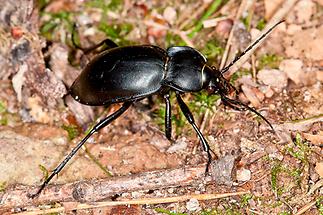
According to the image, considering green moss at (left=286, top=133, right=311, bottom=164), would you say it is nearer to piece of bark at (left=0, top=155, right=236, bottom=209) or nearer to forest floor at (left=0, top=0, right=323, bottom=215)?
forest floor at (left=0, top=0, right=323, bottom=215)

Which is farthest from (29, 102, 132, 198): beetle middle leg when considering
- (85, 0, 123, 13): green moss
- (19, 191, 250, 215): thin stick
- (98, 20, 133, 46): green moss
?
(85, 0, 123, 13): green moss

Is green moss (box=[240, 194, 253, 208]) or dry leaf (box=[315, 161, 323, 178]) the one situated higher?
dry leaf (box=[315, 161, 323, 178])

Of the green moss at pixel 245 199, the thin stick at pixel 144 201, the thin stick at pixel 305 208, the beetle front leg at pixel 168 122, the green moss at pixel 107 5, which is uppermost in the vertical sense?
the green moss at pixel 107 5

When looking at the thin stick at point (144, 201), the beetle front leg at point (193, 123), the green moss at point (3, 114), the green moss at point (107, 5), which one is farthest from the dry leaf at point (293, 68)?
the green moss at point (3, 114)

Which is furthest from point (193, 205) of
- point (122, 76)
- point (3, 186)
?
point (3, 186)

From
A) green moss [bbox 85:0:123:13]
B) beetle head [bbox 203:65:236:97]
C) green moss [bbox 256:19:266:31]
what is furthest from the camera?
green moss [bbox 85:0:123:13]

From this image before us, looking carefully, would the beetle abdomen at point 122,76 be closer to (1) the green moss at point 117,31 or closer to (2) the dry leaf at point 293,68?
(1) the green moss at point 117,31

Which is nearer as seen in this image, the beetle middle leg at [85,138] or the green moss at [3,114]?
the beetle middle leg at [85,138]
